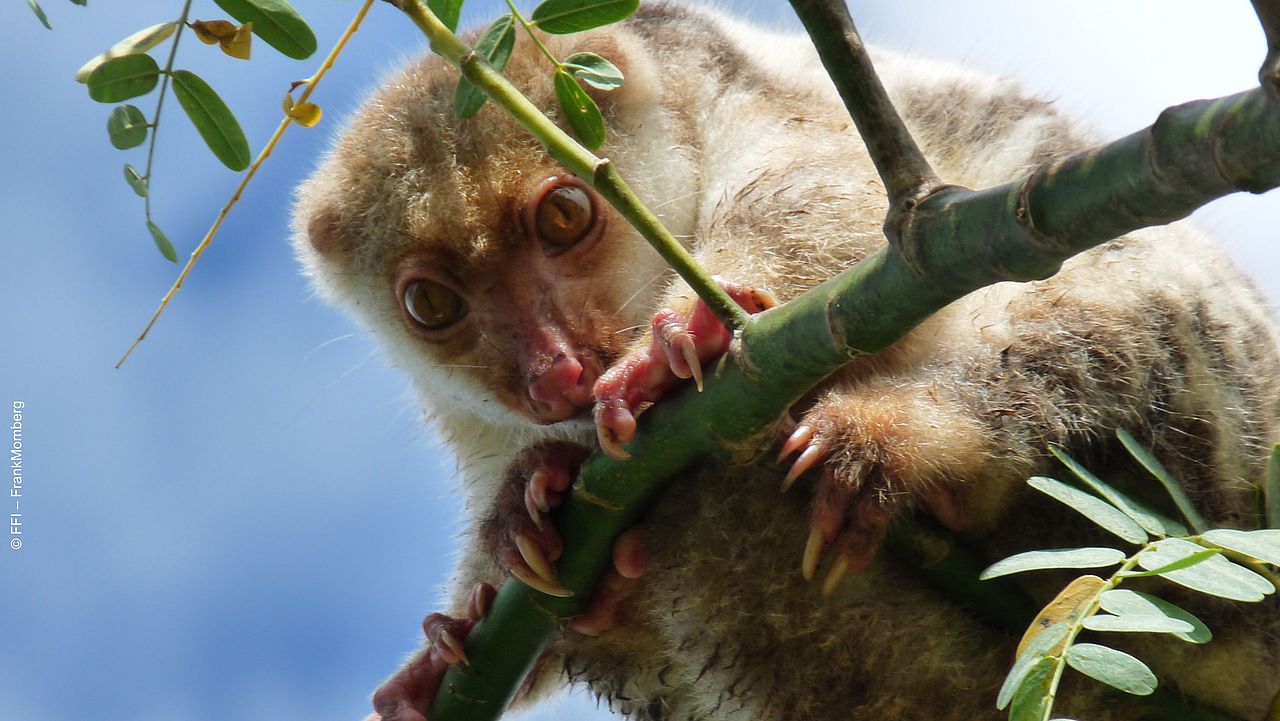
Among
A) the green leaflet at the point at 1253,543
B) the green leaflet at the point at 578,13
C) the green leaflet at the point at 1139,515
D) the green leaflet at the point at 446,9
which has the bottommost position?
the green leaflet at the point at 1139,515

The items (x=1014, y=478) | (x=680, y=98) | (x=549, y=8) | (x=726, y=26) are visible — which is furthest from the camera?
(x=726, y=26)

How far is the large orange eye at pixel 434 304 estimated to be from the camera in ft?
12.2

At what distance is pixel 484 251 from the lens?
11.6 feet

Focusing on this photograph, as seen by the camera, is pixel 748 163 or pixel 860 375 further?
pixel 748 163

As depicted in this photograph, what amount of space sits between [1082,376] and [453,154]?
2030mm

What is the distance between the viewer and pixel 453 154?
12.3 ft

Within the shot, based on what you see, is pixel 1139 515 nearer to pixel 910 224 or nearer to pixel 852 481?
pixel 852 481

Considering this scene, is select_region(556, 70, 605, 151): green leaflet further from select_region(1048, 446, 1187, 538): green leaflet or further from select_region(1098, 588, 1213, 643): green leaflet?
select_region(1098, 588, 1213, 643): green leaflet

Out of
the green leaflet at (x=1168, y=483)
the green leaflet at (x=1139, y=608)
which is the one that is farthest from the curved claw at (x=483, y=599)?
the green leaflet at (x=1139, y=608)

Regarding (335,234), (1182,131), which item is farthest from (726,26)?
(1182,131)

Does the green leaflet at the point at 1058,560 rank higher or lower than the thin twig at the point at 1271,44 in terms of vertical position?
lower

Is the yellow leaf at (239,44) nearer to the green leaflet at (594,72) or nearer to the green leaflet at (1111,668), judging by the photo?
the green leaflet at (594,72)

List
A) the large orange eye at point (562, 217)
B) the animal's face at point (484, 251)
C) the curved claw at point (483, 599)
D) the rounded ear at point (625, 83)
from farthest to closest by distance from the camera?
1. the rounded ear at point (625, 83)
2. the large orange eye at point (562, 217)
3. the animal's face at point (484, 251)
4. the curved claw at point (483, 599)

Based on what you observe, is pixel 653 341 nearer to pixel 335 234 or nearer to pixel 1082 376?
pixel 1082 376
